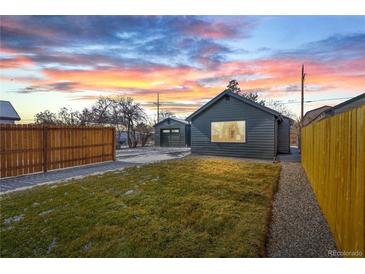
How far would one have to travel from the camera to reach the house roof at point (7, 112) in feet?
46.3

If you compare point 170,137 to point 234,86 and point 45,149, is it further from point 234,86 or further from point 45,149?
point 234,86

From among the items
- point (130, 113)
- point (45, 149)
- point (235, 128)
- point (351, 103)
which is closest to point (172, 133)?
point (130, 113)

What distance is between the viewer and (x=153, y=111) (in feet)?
97.1

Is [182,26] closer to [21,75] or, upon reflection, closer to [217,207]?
[217,207]

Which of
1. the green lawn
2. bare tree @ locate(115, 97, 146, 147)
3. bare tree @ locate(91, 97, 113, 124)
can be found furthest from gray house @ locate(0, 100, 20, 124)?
the green lawn

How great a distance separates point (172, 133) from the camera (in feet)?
73.4

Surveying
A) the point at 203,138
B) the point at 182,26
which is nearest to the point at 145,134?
the point at 203,138

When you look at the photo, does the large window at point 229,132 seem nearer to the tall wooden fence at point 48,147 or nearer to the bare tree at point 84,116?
the tall wooden fence at point 48,147

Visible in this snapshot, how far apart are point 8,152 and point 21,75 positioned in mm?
2493

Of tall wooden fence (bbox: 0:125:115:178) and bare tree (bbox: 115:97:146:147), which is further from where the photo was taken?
bare tree (bbox: 115:97:146:147)

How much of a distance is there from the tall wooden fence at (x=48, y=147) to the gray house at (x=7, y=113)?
29.4 ft

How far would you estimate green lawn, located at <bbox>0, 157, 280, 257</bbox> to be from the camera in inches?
103

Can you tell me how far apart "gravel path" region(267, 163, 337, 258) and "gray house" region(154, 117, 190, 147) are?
17.0 metres

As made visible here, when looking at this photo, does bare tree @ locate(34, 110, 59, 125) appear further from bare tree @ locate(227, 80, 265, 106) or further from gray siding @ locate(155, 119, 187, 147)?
bare tree @ locate(227, 80, 265, 106)
